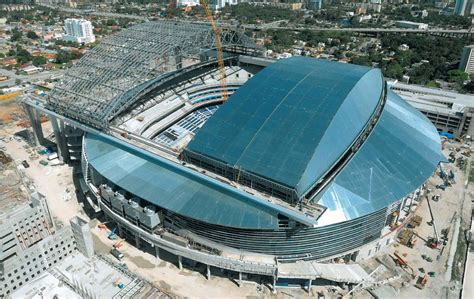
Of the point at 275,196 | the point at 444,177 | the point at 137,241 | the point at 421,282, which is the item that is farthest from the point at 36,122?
the point at 444,177

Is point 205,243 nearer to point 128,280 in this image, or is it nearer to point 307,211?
point 128,280

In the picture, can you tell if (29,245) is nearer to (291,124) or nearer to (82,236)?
(82,236)

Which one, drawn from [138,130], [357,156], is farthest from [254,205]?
[138,130]

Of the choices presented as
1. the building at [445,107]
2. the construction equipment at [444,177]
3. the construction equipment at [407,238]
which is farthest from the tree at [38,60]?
the construction equipment at [444,177]

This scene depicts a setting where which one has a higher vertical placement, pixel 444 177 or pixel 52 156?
pixel 52 156

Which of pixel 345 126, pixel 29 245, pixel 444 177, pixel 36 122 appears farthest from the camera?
pixel 36 122
